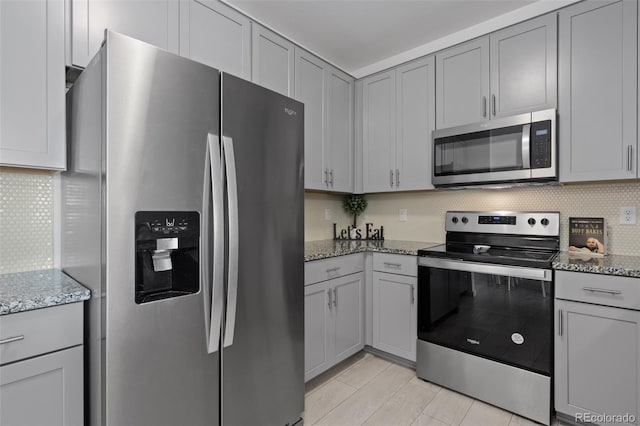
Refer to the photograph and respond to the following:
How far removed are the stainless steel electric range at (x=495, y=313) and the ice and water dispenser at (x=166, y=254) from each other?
1.61m

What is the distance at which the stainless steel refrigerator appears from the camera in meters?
1.09

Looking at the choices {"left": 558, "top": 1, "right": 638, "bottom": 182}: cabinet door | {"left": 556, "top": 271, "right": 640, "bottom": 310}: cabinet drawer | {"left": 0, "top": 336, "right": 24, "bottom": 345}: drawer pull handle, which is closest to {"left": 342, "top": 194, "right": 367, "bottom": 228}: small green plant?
{"left": 558, "top": 1, "right": 638, "bottom": 182}: cabinet door

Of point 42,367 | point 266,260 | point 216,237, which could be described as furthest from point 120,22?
point 42,367

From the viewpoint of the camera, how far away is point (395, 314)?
248 cm

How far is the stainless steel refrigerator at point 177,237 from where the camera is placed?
3.58ft

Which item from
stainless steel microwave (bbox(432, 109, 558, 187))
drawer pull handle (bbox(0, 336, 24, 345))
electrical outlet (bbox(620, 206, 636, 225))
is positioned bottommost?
drawer pull handle (bbox(0, 336, 24, 345))

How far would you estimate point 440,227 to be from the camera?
282 centimetres

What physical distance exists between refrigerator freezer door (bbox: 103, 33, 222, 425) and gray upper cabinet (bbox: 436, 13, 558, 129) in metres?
1.85

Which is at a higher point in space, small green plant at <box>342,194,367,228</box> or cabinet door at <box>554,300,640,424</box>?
small green plant at <box>342,194,367,228</box>

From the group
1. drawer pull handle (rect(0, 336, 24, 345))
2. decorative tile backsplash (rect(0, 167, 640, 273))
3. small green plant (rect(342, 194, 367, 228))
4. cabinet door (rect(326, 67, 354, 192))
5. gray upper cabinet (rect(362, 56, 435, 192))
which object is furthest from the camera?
small green plant (rect(342, 194, 367, 228))

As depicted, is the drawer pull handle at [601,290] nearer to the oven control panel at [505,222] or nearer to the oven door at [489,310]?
the oven door at [489,310]

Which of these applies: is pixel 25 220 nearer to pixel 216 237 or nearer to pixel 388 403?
pixel 216 237

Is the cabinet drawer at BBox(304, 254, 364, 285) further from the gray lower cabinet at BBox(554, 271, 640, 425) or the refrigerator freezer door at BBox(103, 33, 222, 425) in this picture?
the gray lower cabinet at BBox(554, 271, 640, 425)

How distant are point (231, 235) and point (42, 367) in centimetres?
79
